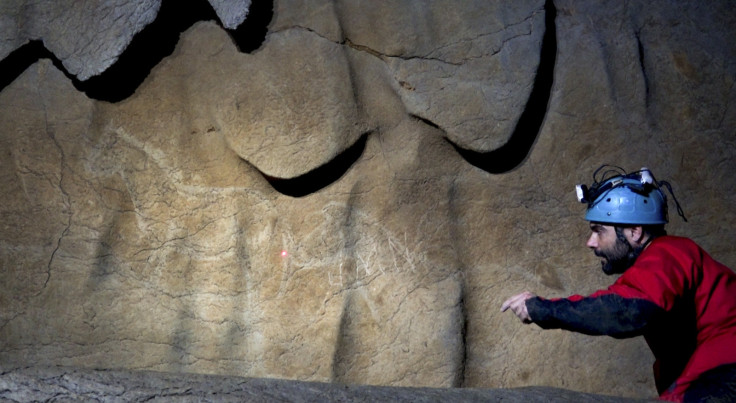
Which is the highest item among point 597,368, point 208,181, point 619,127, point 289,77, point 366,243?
point 289,77

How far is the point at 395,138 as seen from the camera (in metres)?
2.59

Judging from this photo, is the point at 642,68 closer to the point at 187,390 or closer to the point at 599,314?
the point at 599,314

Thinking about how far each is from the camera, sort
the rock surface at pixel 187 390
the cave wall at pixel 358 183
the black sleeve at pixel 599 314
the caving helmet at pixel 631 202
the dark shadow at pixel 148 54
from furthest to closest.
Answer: the dark shadow at pixel 148 54 → the cave wall at pixel 358 183 → the caving helmet at pixel 631 202 → the black sleeve at pixel 599 314 → the rock surface at pixel 187 390

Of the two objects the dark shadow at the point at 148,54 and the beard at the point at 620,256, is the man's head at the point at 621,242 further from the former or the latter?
the dark shadow at the point at 148,54

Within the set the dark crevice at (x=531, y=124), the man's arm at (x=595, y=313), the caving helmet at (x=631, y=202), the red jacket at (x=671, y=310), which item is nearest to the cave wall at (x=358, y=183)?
the dark crevice at (x=531, y=124)

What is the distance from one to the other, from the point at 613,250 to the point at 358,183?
3.14 feet

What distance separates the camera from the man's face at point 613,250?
6.55 ft

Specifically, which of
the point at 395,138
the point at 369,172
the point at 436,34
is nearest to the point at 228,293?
the point at 369,172

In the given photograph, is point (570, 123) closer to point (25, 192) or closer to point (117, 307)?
point (117, 307)

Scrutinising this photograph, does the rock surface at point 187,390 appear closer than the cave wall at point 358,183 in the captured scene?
Yes

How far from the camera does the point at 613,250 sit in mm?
2016

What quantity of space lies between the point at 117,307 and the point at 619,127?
198cm

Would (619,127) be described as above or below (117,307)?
above

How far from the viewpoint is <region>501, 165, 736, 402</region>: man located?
5.46ft
